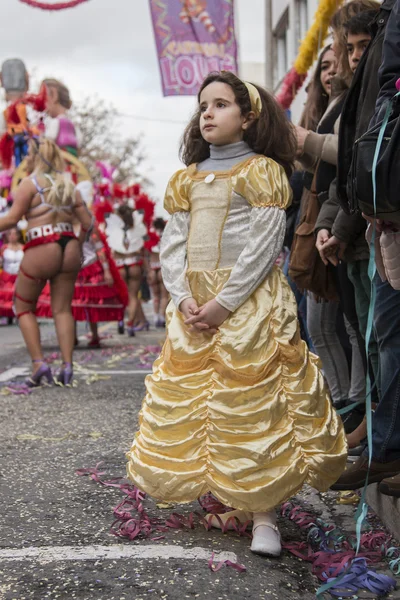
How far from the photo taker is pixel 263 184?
117 inches

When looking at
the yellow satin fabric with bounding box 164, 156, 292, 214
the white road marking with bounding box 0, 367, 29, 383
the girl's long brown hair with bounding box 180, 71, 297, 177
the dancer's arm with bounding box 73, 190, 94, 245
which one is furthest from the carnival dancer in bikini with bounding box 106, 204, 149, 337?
the yellow satin fabric with bounding box 164, 156, 292, 214

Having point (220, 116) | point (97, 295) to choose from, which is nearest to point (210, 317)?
point (220, 116)

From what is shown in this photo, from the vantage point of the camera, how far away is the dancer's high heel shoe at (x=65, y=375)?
6.61 meters

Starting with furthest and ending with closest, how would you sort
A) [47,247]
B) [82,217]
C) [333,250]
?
[82,217] → [47,247] → [333,250]

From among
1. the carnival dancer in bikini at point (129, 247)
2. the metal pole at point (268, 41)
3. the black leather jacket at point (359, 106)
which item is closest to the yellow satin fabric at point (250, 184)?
the black leather jacket at point (359, 106)

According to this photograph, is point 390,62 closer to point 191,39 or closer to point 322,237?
point 322,237

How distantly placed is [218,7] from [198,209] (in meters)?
8.46

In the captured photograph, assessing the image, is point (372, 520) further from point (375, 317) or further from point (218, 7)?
point (218, 7)

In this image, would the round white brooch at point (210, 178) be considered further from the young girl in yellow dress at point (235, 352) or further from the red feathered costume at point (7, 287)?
the red feathered costume at point (7, 287)

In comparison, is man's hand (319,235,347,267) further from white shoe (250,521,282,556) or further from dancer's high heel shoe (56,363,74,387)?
dancer's high heel shoe (56,363,74,387)

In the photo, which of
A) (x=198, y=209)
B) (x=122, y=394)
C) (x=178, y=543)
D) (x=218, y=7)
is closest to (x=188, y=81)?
(x=218, y=7)

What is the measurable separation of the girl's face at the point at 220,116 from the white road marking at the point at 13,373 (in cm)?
455

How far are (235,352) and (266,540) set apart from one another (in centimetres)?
62

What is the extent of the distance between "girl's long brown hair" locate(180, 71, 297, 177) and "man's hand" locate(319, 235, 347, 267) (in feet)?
1.33
